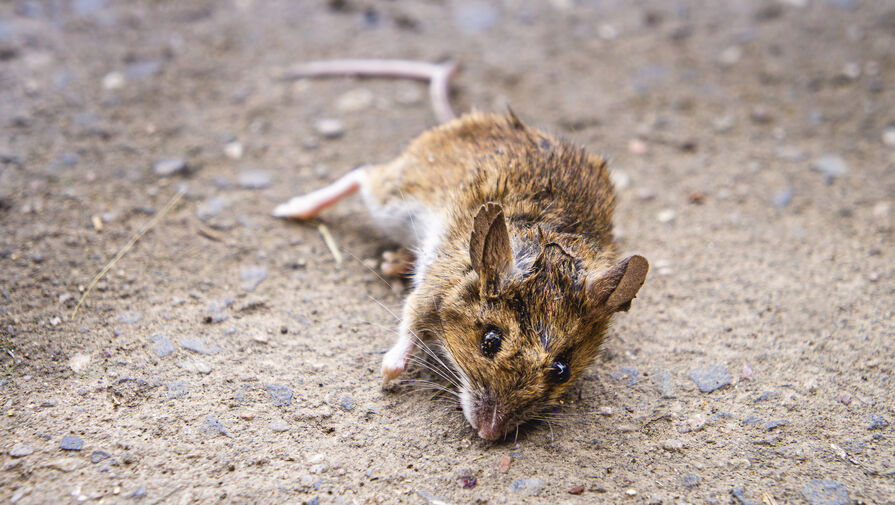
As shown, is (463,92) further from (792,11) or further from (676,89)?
(792,11)

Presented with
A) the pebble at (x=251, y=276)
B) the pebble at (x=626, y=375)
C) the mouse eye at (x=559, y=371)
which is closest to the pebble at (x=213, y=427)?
the pebble at (x=251, y=276)

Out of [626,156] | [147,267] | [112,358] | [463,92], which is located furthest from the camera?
[463,92]

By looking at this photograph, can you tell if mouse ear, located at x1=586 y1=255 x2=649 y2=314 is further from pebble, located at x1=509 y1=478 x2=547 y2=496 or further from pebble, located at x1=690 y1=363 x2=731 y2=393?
pebble, located at x1=509 y1=478 x2=547 y2=496

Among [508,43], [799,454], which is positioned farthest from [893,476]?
[508,43]

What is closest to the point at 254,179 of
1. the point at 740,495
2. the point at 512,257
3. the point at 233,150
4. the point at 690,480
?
the point at 233,150

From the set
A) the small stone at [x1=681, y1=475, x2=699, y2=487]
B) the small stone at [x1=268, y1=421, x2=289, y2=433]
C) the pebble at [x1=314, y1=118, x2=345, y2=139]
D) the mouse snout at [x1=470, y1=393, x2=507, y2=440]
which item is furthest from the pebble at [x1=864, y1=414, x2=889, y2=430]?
the pebble at [x1=314, y1=118, x2=345, y2=139]

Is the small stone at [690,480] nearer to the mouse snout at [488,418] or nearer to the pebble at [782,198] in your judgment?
the mouse snout at [488,418]
